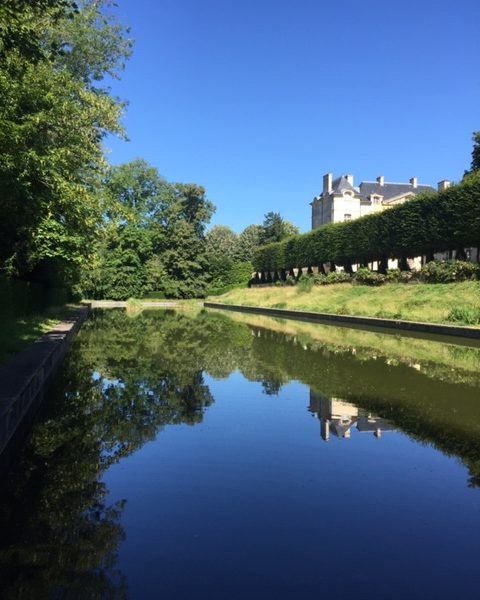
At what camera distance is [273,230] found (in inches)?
3484

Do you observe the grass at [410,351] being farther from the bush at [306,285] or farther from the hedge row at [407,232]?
the bush at [306,285]

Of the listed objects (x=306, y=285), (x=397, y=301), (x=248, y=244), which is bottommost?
(x=397, y=301)

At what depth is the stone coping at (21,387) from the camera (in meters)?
5.71

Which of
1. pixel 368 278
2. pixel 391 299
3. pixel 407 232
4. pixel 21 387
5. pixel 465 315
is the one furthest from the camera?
pixel 368 278

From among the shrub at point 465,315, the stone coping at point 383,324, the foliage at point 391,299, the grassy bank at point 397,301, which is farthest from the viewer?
the foliage at point 391,299

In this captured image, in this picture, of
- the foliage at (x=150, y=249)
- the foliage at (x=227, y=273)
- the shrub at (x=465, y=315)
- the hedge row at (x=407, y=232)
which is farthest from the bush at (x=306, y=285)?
the foliage at (x=227, y=273)

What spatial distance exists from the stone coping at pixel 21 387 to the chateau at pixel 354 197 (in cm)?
6769

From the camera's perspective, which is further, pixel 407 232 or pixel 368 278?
pixel 368 278

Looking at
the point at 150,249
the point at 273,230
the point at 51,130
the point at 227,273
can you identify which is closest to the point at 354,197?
the point at 273,230

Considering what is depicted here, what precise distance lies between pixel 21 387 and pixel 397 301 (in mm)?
25480

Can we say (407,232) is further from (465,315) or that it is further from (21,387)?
(21,387)

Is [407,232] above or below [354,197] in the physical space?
below

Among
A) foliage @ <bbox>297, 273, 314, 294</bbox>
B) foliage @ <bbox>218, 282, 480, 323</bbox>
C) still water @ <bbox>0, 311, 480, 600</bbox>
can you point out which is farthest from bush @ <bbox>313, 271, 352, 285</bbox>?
still water @ <bbox>0, 311, 480, 600</bbox>

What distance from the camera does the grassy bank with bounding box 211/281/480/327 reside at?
77.7 ft
